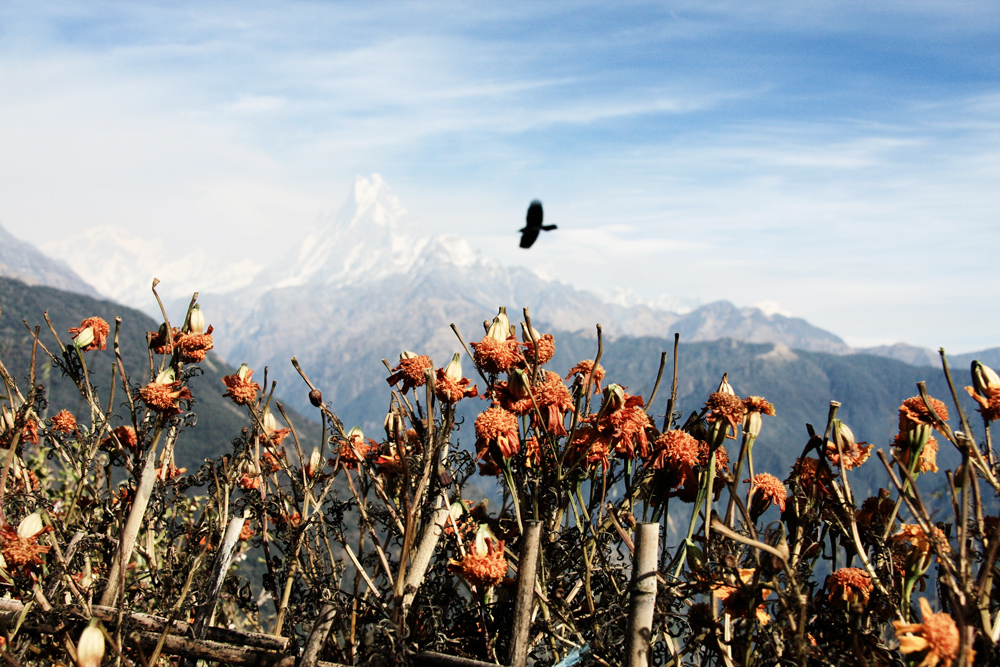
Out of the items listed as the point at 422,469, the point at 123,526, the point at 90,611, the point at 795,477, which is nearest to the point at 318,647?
the point at 422,469

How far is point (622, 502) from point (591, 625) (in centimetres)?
40

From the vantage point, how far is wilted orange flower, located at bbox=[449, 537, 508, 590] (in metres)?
1.82

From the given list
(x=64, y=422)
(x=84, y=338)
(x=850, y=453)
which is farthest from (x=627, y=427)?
(x=64, y=422)

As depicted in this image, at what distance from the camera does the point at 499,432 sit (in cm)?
191

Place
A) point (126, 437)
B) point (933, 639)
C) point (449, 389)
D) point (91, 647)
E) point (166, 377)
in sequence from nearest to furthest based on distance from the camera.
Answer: point (933, 639) → point (91, 647) → point (449, 389) → point (166, 377) → point (126, 437)

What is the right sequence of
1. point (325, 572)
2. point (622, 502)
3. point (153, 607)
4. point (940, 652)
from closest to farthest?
point (940, 652), point (622, 502), point (325, 572), point (153, 607)

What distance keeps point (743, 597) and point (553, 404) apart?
0.73m

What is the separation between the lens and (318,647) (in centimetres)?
198

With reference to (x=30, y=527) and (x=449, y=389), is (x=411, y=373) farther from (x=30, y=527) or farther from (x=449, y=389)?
(x=30, y=527)

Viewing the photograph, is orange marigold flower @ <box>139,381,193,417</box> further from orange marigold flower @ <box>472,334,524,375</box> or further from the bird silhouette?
the bird silhouette

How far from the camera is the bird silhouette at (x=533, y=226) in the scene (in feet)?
8.59

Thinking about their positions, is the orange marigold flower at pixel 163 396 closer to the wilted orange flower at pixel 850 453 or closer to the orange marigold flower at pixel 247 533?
the orange marigold flower at pixel 247 533

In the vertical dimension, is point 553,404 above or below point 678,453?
above

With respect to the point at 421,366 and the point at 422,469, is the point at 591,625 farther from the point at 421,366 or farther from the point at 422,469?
the point at 421,366
